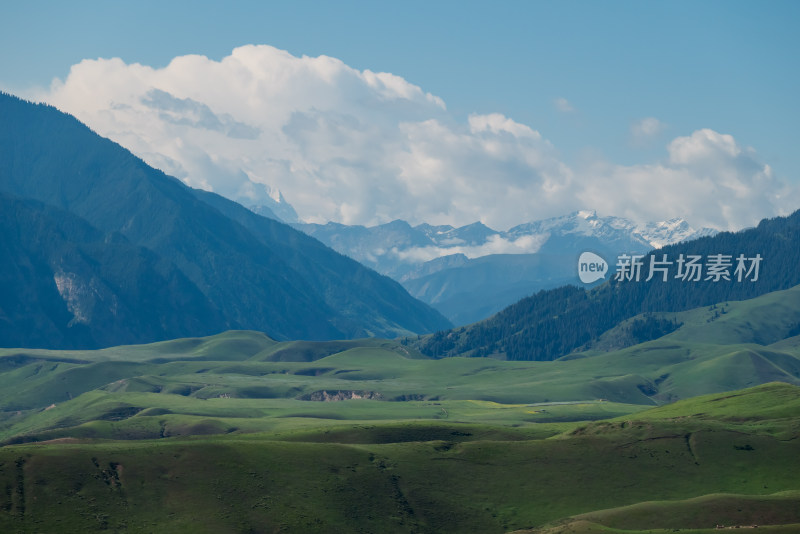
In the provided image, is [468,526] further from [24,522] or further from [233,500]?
[24,522]

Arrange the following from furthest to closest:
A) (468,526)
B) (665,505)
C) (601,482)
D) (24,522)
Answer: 1. (601,482)
2. (468,526)
3. (665,505)
4. (24,522)

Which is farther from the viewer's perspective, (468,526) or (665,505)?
(468,526)

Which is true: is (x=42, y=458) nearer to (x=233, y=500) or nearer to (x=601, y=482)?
(x=233, y=500)

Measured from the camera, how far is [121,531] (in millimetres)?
157625

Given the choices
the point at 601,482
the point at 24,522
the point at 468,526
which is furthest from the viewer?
the point at 601,482

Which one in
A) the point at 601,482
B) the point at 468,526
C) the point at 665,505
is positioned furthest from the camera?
the point at 601,482

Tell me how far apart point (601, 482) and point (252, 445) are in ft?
212

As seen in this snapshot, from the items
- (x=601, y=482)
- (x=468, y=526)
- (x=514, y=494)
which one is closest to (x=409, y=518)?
(x=468, y=526)

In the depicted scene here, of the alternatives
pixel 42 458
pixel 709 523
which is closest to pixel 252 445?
pixel 42 458

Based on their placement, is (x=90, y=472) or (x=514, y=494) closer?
(x=90, y=472)

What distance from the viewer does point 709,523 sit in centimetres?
15538

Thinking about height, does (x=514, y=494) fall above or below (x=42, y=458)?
below

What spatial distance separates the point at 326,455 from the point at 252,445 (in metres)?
13.8

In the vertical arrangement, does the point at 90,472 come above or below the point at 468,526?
above
